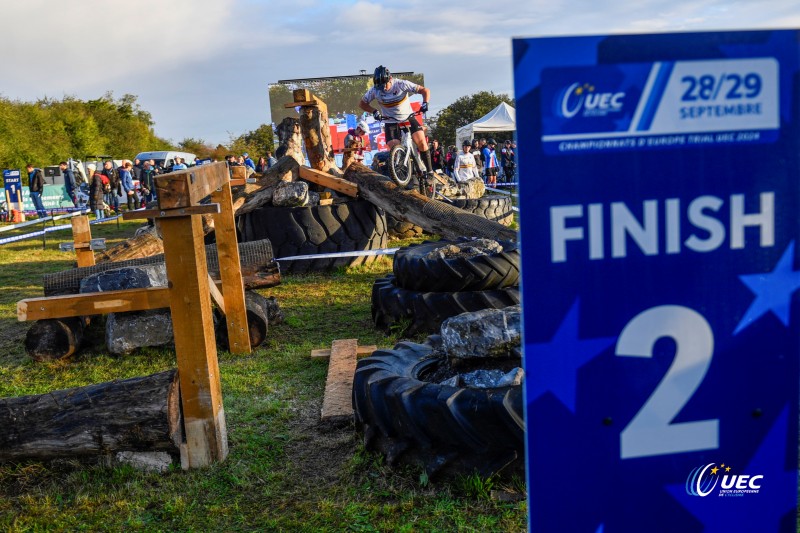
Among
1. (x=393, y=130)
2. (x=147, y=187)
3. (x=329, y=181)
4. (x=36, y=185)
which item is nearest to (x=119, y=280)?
(x=329, y=181)

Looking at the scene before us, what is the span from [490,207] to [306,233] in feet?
14.6

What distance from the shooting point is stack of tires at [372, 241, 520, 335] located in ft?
19.0

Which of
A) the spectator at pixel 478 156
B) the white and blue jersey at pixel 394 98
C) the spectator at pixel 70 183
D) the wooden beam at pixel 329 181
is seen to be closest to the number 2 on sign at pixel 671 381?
the wooden beam at pixel 329 181

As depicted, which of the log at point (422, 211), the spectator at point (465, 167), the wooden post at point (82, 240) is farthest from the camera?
the spectator at point (465, 167)

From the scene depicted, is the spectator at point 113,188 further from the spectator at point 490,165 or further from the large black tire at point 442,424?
the large black tire at point 442,424

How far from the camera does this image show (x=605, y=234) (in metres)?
1.37

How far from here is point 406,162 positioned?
36.1ft

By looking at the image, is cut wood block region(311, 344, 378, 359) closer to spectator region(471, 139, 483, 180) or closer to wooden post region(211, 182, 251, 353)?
wooden post region(211, 182, 251, 353)

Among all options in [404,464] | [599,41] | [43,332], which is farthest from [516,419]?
[43,332]

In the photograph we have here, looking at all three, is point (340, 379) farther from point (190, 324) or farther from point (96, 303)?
point (96, 303)

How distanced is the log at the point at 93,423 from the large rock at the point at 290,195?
598 cm

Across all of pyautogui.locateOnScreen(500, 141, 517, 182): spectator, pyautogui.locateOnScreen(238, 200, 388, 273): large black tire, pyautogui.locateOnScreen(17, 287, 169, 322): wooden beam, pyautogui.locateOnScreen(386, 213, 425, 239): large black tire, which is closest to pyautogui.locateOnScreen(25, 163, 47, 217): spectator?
pyautogui.locateOnScreen(386, 213, 425, 239): large black tire

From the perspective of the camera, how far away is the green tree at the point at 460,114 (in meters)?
57.9

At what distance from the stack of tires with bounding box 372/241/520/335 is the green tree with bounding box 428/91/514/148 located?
51.5 metres
